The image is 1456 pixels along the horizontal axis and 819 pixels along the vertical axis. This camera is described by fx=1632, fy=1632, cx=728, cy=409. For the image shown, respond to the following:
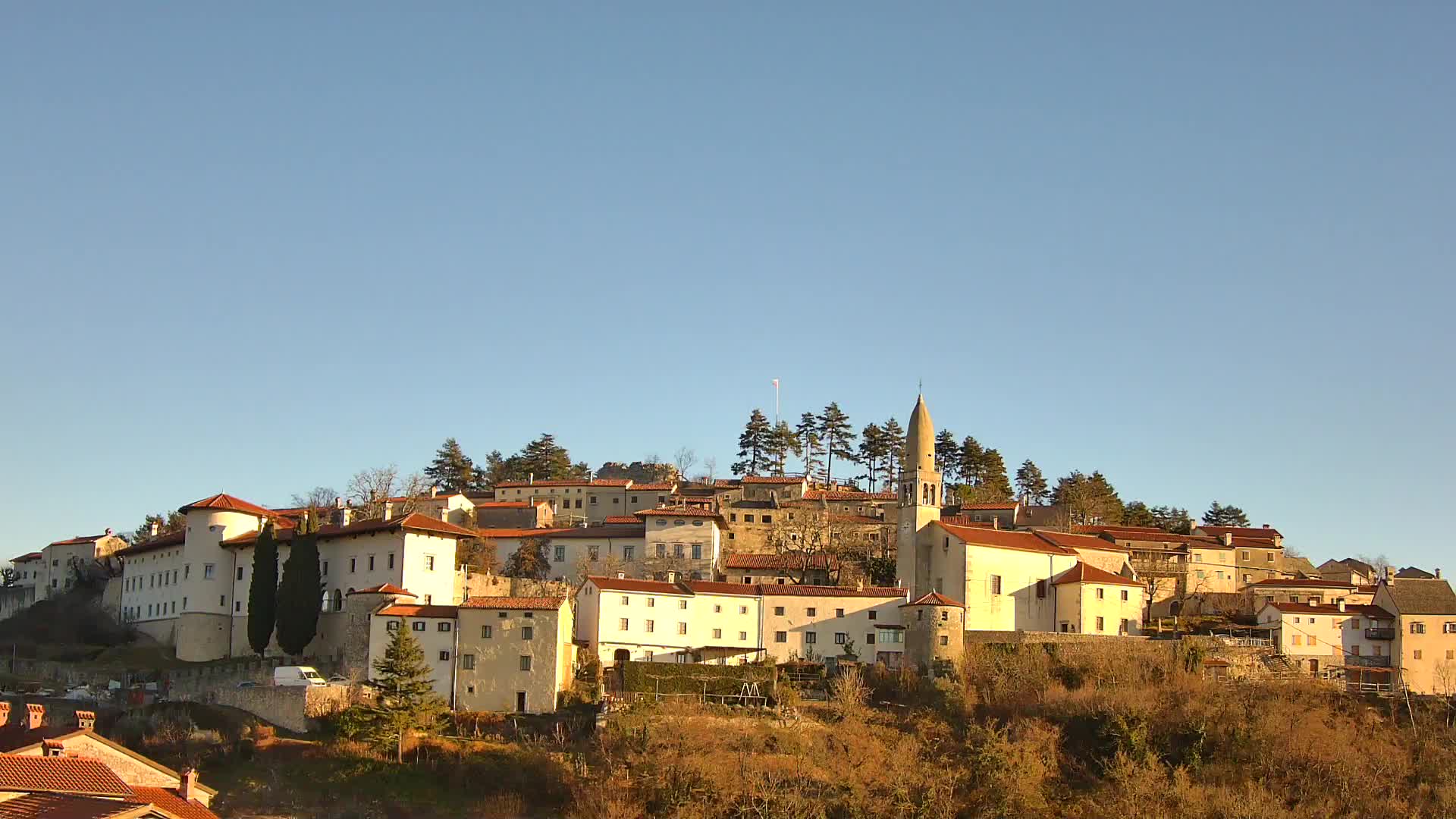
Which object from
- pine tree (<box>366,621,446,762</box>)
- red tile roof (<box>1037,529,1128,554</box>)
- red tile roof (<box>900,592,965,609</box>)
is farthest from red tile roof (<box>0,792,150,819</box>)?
red tile roof (<box>1037,529,1128,554</box>)

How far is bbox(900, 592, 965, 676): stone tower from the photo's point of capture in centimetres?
6556

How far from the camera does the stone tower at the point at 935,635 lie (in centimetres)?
6556

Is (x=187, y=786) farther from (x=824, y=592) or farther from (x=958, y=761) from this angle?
(x=824, y=592)

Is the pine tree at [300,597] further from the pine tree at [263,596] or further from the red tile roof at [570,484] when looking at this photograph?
the red tile roof at [570,484]

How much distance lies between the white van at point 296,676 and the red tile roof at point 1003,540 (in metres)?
28.2

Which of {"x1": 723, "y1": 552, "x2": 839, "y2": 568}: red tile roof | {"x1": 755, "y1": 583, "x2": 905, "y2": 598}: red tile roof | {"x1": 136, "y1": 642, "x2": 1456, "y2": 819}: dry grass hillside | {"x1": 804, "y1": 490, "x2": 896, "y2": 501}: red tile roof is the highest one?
{"x1": 804, "y1": 490, "x2": 896, "y2": 501}: red tile roof

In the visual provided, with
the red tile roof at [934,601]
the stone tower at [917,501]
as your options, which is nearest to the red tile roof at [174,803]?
the red tile roof at [934,601]

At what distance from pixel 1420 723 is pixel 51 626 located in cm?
6171

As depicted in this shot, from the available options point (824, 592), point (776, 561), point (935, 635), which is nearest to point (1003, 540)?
point (935, 635)

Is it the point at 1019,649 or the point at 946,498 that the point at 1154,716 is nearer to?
the point at 1019,649

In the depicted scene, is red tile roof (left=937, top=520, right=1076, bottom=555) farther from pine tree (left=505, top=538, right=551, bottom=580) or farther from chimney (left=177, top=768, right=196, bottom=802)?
chimney (left=177, top=768, right=196, bottom=802)

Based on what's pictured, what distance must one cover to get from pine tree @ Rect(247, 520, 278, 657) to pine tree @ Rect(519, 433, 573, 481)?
40573 millimetres

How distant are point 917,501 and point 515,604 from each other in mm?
22437

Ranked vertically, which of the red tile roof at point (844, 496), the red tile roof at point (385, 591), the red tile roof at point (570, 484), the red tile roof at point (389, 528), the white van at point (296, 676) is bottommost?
the white van at point (296, 676)
